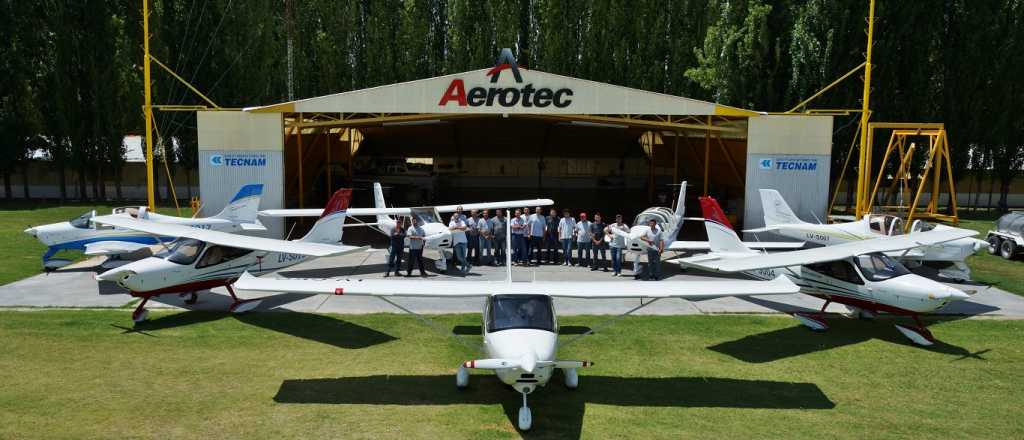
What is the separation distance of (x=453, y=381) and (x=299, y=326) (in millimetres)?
4426

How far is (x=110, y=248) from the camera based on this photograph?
1805cm

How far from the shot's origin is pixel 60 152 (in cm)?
3938

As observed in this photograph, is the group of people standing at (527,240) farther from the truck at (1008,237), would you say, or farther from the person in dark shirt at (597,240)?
the truck at (1008,237)

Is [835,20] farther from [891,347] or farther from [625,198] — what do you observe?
[891,347]

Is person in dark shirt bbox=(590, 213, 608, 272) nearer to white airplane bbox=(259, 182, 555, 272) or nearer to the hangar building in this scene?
white airplane bbox=(259, 182, 555, 272)

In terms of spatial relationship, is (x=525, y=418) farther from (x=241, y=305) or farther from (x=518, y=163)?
(x=518, y=163)

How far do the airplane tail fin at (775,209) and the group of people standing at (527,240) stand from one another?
445 cm

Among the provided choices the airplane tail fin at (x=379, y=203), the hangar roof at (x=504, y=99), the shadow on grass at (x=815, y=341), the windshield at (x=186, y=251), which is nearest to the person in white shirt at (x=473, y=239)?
the airplane tail fin at (x=379, y=203)

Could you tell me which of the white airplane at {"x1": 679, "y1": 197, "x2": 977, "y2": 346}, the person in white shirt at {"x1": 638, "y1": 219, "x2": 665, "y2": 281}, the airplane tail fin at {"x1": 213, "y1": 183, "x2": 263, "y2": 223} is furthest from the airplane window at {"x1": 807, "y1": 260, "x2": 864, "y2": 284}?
the airplane tail fin at {"x1": 213, "y1": 183, "x2": 263, "y2": 223}

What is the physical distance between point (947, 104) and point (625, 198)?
Result: 17567 mm

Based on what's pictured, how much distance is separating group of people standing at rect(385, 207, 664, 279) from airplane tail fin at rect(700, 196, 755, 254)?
196 cm

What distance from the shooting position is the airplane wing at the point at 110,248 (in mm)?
17969

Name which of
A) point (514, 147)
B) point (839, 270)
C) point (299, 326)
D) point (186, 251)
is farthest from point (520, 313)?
point (514, 147)

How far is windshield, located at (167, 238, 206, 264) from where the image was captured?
13773 millimetres
